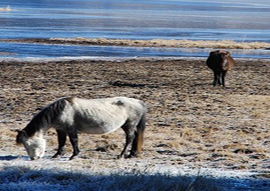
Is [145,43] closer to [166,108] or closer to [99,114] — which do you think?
[166,108]

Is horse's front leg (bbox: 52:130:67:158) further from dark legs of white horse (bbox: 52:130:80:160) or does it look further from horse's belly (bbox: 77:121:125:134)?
horse's belly (bbox: 77:121:125:134)

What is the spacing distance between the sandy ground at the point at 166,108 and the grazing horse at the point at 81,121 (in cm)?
29

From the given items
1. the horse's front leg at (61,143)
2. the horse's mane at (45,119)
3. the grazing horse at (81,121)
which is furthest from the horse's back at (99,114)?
the horse's front leg at (61,143)

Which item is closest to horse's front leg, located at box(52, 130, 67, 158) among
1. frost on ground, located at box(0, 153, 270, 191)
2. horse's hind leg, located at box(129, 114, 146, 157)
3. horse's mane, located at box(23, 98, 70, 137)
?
horse's mane, located at box(23, 98, 70, 137)

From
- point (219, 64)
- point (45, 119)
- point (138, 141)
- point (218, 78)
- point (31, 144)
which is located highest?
point (45, 119)

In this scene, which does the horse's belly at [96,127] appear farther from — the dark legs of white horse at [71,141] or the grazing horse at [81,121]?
the dark legs of white horse at [71,141]

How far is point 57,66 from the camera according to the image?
81.4ft

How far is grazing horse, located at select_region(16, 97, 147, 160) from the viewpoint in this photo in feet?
30.3

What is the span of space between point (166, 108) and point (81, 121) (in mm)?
6201

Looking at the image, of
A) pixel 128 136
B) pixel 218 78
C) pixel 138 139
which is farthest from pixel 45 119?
pixel 218 78

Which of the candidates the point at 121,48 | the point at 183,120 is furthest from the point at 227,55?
the point at 121,48

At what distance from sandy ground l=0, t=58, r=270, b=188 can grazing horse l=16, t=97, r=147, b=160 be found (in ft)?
0.97

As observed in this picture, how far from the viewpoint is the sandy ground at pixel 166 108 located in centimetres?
979

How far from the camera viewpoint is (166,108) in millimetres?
15508
